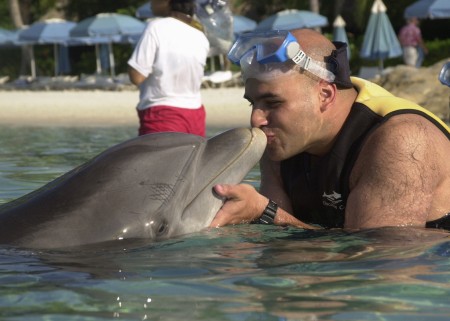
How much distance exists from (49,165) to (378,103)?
5324mm

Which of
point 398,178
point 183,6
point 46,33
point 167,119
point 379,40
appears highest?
point 183,6

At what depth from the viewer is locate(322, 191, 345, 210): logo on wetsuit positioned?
5.04 m

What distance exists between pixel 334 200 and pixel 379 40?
2365 cm

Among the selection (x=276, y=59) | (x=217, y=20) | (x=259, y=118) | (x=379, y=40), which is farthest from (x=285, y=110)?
(x=379, y=40)

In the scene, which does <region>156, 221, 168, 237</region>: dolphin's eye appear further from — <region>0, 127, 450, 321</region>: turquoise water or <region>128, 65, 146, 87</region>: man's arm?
<region>128, 65, 146, 87</region>: man's arm

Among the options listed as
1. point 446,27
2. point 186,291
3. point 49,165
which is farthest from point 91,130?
point 446,27

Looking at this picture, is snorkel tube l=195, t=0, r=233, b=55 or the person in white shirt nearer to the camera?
Result: the person in white shirt

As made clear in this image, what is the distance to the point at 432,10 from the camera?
90.3ft

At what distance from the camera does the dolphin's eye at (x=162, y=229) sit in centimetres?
443

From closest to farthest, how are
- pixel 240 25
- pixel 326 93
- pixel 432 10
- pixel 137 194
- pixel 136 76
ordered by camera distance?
1. pixel 137 194
2. pixel 326 93
3. pixel 136 76
4. pixel 432 10
5. pixel 240 25

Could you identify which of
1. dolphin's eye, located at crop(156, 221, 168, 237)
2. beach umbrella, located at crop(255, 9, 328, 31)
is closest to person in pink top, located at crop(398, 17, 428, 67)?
beach umbrella, located at crop(255, 9, 328, 31)

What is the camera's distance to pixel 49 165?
9.68 meters

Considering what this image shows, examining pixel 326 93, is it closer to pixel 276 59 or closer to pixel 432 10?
pixel 276 59

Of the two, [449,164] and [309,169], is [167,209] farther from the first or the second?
[449,164]
